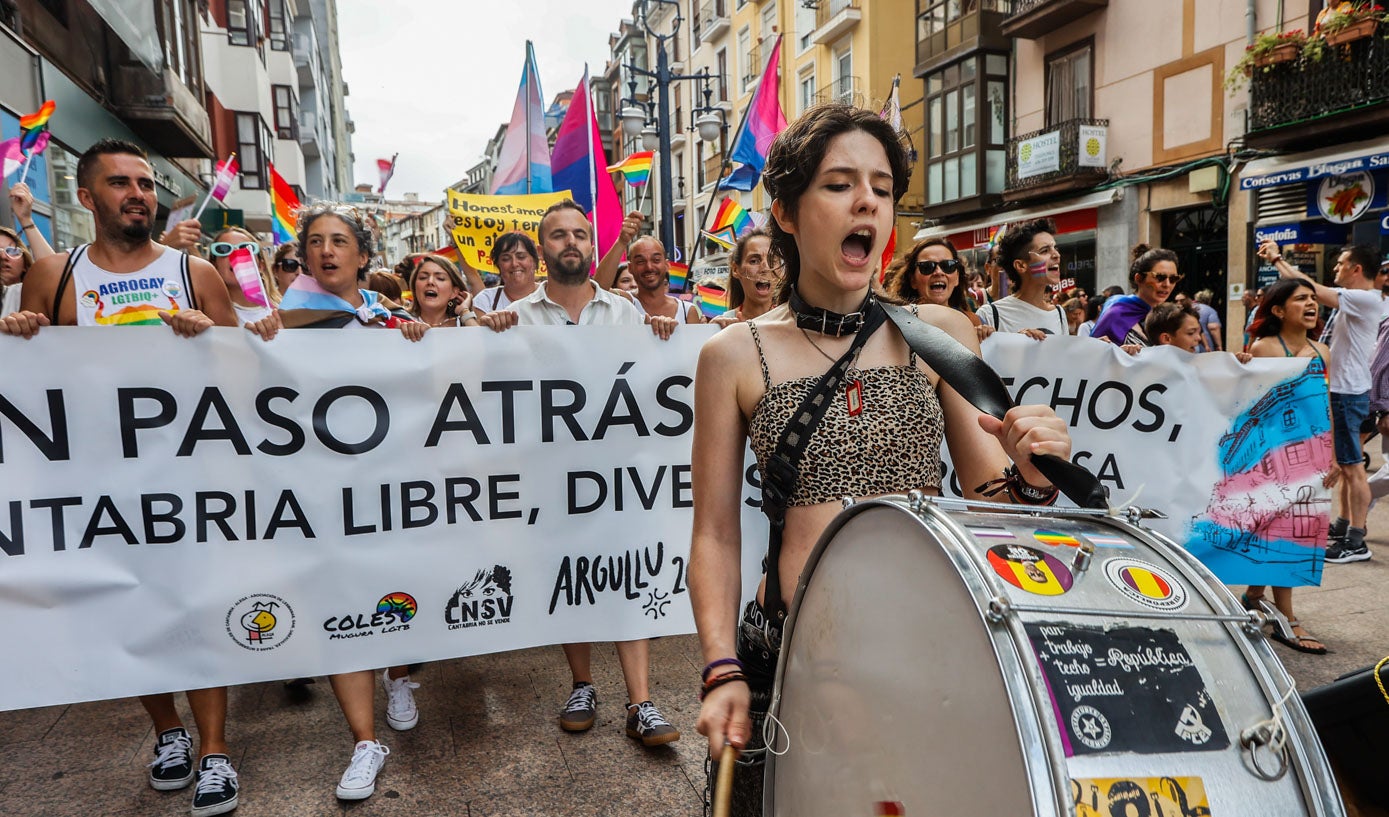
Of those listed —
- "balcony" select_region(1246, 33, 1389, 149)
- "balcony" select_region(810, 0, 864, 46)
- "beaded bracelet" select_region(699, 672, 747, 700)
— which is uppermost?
"balcony" select_region(810, 0, 864, 46)

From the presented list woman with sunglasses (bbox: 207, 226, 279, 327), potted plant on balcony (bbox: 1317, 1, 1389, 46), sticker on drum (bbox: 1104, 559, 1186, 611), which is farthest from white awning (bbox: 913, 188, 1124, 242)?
sticker on drum (bbox: 1104, 559, 1186, 611)

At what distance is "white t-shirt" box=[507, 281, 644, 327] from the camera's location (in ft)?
13.6

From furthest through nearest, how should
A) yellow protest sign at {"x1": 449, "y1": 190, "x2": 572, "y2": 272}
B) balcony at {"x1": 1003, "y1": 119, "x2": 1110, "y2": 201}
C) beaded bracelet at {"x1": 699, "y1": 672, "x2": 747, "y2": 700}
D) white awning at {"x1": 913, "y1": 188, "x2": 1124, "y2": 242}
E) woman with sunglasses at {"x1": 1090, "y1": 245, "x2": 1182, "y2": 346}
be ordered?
balcony at {"x1": 1003, "y1": 119, "x2": 1110, "y2": 201} → white awning at {"x1": 913, "y1": 188, "x2": 1124, "y2": 242} → yellow protest sign at {"x1": 449, "y1": 190, "x2": 572, "y2": 272} → woman with sunglasses at {"x1": 1090, "y1": 245, "x2": 1182, "y2": 346} → beaded bracelet at {"x1": 699, "y1": 672, "x2": 747, "y2": 700}

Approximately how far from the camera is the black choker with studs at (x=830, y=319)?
67.6 inches

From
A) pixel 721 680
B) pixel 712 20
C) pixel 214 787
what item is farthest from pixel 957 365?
pixel 712 20

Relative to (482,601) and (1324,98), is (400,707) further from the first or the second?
(1324,98)

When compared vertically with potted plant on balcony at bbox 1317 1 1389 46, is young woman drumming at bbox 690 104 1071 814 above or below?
below

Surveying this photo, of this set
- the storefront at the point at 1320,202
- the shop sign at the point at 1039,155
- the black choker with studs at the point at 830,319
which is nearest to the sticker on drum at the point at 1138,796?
the black choker with studs at the point at 830,319

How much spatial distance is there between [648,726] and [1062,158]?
57.0 feet

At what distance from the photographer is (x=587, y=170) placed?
24.1ft

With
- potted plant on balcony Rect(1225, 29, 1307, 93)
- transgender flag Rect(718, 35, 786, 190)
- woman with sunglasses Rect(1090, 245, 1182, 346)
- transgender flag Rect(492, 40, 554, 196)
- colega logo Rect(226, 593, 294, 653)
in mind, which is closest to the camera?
colega logo Rect(226, 593, 294, 653)

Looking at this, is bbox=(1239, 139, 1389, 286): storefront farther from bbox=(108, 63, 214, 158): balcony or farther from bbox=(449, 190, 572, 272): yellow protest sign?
bbox=(108, 63, 214, 158): balcony

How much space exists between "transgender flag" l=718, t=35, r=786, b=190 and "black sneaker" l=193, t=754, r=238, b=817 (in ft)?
27.0

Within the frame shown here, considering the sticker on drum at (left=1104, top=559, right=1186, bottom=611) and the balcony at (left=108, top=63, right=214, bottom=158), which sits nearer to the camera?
the sticker on drum at (left=1104, top=559, right=1186, bottom=611)
